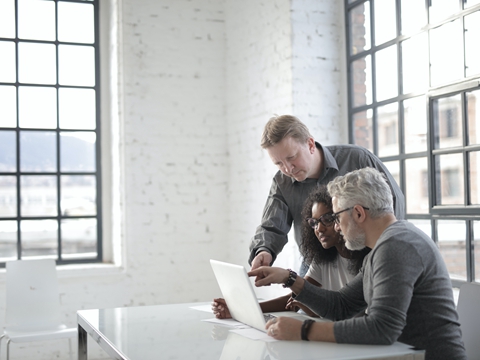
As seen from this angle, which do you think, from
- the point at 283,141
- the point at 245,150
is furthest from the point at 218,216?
the point at 283,141

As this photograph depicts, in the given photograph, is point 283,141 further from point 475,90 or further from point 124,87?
point 124,87

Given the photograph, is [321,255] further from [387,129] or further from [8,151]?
[8,151]

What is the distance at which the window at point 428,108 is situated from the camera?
3.45 m

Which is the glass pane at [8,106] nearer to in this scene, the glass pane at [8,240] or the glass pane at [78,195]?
the glass pane at [78,195]

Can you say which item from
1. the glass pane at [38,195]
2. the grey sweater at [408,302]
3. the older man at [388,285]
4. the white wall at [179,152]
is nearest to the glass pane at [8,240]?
the glass pane at [38,195]

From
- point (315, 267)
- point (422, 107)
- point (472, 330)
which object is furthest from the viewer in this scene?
point (422, 107)

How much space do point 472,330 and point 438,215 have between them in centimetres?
126

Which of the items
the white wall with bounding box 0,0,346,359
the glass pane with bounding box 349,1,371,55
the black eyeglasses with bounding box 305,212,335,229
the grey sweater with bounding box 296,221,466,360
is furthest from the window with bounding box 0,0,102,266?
the grey sweater with bounding box 296,221,466,360

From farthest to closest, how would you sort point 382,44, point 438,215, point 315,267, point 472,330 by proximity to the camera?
point 382,44 → point 438,215 → point 315,267 → point 472,330

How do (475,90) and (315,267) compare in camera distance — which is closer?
(315,267)

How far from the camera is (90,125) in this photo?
228 inches

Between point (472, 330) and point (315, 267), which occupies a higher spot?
point (315, 267)

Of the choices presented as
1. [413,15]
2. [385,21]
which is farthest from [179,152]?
[413,15]

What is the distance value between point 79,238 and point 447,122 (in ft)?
11.4
